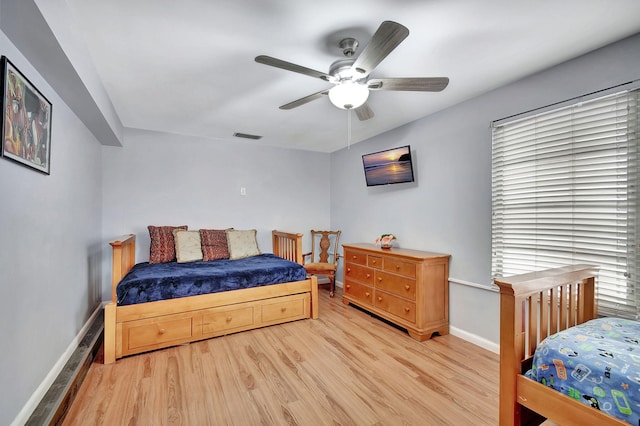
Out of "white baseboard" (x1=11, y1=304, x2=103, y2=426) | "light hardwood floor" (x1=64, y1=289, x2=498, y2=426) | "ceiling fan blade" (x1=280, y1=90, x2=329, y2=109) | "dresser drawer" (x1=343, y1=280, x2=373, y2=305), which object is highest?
"ceiling fan blade" (x1=280, y1=90, x2=329, y2=109)

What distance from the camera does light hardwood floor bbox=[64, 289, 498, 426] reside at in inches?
66.4

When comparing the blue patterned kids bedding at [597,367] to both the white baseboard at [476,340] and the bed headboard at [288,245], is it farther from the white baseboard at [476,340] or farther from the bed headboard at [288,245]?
the bed headboard at [288,245]

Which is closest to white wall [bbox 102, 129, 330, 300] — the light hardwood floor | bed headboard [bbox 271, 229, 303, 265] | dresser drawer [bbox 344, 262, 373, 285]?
bed headboard [bbox 271, 229, 303, 265]

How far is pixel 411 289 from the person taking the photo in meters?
2.80

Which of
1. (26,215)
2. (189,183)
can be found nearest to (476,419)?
(26,215)

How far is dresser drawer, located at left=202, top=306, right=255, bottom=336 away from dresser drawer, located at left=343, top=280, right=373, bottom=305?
1326 mm

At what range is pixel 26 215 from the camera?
5.21 feet

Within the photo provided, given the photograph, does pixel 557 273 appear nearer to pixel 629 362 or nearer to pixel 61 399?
pixel 629 362

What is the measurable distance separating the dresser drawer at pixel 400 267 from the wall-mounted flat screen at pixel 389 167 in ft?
3.24

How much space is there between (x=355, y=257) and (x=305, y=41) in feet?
8.30

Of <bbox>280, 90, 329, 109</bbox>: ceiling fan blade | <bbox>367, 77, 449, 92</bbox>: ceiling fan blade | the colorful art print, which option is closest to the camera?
the colorful art print

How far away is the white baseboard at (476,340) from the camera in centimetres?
249

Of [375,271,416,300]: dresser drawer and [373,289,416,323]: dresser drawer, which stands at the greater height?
[375,271,416,300]: dresser drawer

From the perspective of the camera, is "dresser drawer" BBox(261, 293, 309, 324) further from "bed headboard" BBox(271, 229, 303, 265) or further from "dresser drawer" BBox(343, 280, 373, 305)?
"dresser drawer" BBox(343, 280, 373, 305)
